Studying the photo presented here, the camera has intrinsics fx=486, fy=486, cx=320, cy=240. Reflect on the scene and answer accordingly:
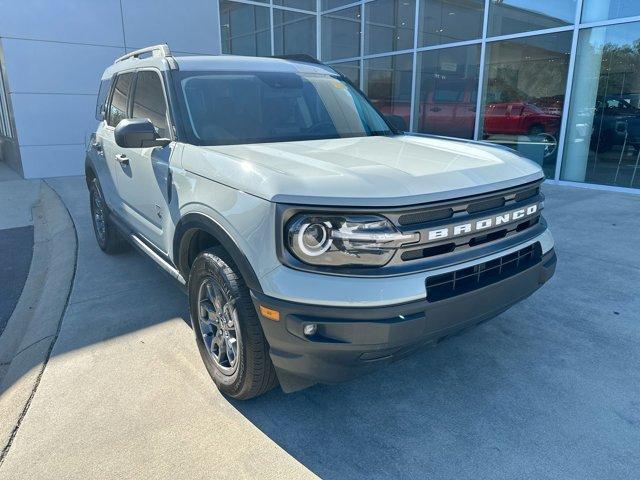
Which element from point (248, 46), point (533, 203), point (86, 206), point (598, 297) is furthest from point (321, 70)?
point (248, 46)

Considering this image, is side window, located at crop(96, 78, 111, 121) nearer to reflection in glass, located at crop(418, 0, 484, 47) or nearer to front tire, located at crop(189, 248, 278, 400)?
front tire, located at crop(189, 248, 278, 400)

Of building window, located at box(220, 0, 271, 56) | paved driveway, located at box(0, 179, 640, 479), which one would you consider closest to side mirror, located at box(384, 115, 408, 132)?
paved driveway, located at box(0, 179, 640, 479)

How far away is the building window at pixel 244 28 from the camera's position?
12.5 m

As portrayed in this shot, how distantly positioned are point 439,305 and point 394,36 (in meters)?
11.4

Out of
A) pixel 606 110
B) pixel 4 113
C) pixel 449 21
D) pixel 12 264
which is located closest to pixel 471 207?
pixel 12 264

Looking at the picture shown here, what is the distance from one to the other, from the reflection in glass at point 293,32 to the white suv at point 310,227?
10731 mm

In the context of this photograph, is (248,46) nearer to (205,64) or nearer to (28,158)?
(28,158)

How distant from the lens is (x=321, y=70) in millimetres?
4039

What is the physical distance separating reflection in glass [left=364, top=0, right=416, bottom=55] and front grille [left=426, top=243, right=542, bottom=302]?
33.4 feet

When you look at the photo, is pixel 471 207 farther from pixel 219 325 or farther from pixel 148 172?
pixel 148 172

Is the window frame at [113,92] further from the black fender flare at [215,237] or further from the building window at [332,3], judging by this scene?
the building window at [332,3]

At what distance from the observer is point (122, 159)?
3.91m

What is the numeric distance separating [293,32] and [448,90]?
16.8 ft

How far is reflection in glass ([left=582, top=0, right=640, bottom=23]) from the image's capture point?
7.73 metres
